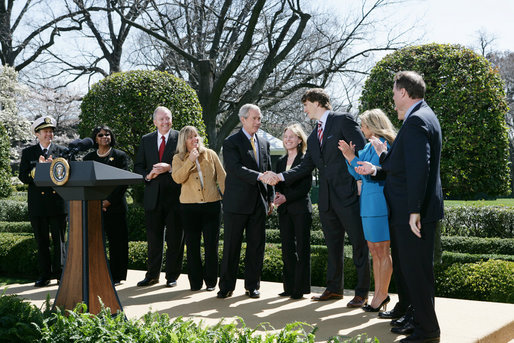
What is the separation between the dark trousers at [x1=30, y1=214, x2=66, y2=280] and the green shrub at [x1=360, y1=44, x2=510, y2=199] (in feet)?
16.5

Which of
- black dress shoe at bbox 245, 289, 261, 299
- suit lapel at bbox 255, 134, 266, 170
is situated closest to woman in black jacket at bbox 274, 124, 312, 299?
black dress shoe at bbox 245, 289, 261, 299

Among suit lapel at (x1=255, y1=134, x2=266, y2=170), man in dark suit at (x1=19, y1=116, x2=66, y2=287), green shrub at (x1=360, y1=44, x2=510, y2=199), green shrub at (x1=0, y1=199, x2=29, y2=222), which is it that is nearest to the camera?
suit lapel at (x1=255, y1=134, x2=266, y2=170)

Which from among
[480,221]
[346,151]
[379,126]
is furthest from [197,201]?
[480,221]

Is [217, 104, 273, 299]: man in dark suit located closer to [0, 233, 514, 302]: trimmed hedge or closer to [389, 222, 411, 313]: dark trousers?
[389, 222, 411, 313]: dark trousers

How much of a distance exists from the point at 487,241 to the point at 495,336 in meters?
6.98

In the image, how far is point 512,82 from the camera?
3844 centimetres

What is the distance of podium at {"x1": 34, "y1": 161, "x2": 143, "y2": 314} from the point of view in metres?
4.04

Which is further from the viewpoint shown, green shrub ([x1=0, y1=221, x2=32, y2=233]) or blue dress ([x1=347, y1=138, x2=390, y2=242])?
green shrub ([x1=0, y1=221, x2=32, y2=233])

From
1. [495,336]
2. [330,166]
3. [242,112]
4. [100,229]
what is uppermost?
[242,112]

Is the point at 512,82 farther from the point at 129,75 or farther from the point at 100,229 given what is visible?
the point at 100,229

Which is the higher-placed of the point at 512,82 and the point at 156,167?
the point at 512,82

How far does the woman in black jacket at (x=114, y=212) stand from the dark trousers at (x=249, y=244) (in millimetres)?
1516

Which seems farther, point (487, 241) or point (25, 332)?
point (487, 241)

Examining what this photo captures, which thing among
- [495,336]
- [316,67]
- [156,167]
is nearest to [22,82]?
[316,67]
